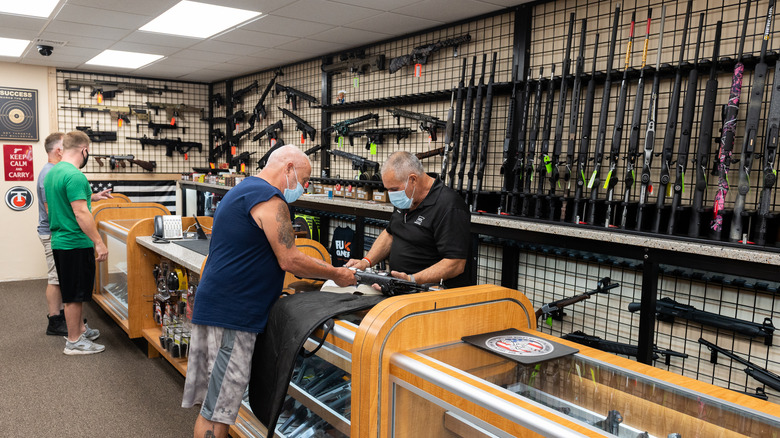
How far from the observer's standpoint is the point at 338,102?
586cm

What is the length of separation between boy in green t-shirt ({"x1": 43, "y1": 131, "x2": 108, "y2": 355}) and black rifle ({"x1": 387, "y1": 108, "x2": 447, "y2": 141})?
2.64m

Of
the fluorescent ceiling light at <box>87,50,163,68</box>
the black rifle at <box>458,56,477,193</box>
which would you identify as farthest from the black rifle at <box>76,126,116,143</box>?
the black rifle at <box>458,56,477,193</box>

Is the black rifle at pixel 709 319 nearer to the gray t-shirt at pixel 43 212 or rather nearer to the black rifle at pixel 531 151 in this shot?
the black rifle at pixel 531 151

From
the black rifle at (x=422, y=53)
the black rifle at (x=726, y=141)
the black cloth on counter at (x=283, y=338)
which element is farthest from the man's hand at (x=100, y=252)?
the black rifle at (x=726, y=141)

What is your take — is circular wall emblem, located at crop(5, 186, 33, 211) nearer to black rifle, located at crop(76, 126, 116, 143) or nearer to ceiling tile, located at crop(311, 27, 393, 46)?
black rifle, located at crop(76, 126, 116, 143)

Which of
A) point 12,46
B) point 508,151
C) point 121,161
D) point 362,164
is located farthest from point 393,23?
point 121,161

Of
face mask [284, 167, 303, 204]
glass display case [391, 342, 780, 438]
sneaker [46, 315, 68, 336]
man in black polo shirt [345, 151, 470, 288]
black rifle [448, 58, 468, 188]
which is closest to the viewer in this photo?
glass display case [391, 342, 780, 438]

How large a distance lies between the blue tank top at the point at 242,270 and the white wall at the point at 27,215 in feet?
20.6

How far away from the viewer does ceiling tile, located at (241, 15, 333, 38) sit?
450 centimetres

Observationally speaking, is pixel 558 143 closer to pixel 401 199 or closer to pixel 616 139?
pixel 616 139

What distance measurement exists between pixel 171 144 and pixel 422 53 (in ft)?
15.7

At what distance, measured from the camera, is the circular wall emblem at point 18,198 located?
6.86 m

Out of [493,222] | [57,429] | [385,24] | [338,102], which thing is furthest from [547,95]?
[57,429]

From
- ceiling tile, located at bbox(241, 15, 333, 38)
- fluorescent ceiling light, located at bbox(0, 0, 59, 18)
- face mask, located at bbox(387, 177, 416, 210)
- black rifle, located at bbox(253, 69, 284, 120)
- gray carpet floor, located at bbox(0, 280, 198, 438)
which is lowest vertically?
gray carpet floor, located at bbox(0, 280, 198, 438)
